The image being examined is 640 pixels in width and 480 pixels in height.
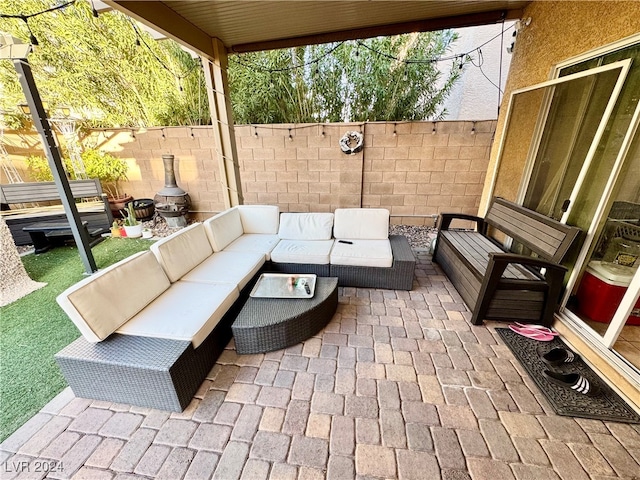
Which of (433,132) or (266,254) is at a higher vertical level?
(433,132)

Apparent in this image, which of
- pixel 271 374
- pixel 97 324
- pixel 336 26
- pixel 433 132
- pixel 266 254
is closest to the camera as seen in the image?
pixel 97 324

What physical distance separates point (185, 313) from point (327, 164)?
3657 mm

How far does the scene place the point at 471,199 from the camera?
4.54m

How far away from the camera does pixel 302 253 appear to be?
2.91 m

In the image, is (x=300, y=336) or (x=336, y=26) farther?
(x=336, y=26)

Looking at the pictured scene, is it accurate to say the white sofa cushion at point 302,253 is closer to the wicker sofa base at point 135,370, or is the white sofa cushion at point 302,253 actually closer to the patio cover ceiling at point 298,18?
the wicker sofa base at point 135,370

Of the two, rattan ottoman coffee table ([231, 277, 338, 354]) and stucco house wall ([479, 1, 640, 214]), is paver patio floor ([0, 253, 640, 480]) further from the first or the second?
stucco house wall ([479, 1, 640, 214])

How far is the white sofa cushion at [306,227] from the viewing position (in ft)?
10.9

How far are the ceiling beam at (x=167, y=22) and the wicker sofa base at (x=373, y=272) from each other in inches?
104

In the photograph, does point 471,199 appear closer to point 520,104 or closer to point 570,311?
point 520,104

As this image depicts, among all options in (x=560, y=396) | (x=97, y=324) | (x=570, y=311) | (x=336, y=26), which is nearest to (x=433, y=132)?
(x=336, y=26)

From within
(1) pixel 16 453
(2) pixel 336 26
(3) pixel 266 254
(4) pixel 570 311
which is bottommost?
(1) pixel 16 453

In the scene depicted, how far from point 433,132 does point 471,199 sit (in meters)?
1.38

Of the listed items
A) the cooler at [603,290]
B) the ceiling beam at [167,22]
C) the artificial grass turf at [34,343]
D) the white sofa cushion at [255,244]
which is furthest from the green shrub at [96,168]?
the cooler at [603,290]
